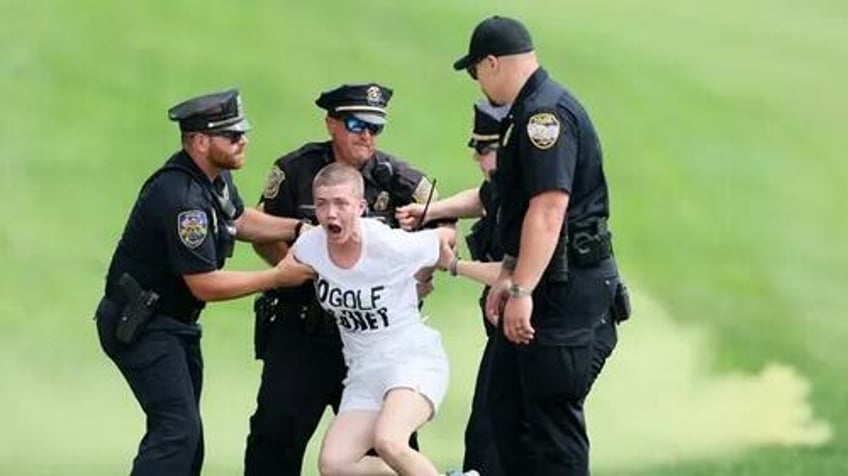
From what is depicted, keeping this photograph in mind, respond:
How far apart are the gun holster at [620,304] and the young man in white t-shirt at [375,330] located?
1.76 ft

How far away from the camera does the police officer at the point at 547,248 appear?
4945 mm

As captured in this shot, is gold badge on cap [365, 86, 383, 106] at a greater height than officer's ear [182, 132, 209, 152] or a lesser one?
greater

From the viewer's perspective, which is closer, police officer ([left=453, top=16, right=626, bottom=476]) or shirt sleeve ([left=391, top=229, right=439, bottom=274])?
police officer ([left=453, top=16, right=626, bottom=476])

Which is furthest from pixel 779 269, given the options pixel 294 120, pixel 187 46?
pixel 187 46

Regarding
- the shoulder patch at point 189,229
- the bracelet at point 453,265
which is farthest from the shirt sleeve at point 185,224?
the bracelet at point 453,265

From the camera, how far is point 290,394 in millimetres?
5629

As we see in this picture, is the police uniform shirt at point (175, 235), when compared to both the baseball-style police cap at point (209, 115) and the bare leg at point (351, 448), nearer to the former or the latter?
the baseball-style police cap at point (209, 115)

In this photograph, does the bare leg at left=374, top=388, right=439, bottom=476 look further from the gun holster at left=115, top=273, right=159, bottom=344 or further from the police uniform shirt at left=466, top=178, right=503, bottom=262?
the gun holster at left=115, top=273, right=159, bottom=344

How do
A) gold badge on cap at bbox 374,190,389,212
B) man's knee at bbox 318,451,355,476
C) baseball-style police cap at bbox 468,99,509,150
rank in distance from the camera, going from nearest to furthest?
man's knee at bbox 318,451,355,476
baseball-style police cap at bbox 468,99,509,150
gold badge on cap at bbox 374,190,389,212

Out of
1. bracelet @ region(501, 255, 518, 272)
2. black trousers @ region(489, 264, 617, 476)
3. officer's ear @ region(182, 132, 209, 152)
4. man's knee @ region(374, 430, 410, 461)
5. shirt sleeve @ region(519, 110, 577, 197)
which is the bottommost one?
man's knee @ region(374, 430, 410, 461)

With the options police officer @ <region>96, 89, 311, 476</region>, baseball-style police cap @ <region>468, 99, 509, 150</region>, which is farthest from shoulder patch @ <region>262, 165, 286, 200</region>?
baseball-style police cap @ <region>468, 99, 509, 150</region>

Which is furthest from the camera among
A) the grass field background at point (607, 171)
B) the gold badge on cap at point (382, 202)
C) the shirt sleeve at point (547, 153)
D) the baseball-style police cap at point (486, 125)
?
the grass field background at point (607, 171)

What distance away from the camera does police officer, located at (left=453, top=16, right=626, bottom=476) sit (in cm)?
495

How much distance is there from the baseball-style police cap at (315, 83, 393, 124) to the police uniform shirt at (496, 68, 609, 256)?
24.0 inches
